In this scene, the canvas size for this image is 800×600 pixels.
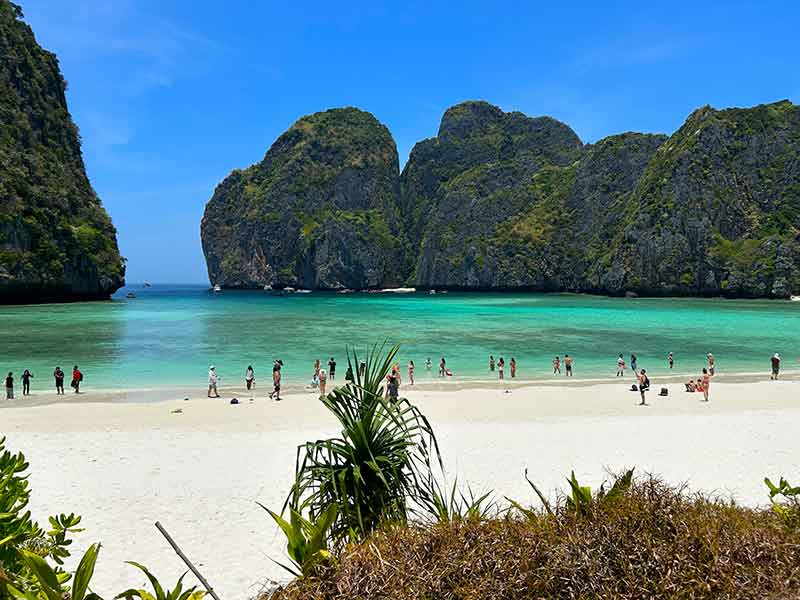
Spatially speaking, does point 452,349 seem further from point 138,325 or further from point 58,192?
point 58,192

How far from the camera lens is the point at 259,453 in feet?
40.2

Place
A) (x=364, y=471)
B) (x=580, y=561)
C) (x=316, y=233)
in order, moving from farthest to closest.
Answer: (x=316, y=233) < (x=364, y=471) < (x=580, y=561)

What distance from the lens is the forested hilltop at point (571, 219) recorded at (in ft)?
369

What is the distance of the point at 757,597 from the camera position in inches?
100

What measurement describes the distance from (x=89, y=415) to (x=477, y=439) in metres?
12.6

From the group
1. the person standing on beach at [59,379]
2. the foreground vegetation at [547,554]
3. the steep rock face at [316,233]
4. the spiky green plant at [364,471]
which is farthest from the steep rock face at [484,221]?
the foreground vegetation at [547,554]

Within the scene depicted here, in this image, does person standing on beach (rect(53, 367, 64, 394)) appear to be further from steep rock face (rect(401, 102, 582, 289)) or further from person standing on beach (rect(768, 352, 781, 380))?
steep rock face (rect(401, 102, 582, 289))

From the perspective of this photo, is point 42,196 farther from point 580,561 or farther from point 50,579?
point 580,561

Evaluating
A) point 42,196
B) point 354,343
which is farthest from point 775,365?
point 42,196

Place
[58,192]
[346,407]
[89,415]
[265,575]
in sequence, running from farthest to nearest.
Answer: [58,192] → [89,415] → [265,575] → [346,407]

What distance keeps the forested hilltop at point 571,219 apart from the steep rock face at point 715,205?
0.27m

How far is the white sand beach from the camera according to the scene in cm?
768

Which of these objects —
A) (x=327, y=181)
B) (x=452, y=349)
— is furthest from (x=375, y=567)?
(x=327, y=181)

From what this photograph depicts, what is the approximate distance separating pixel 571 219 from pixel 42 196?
129893mm
